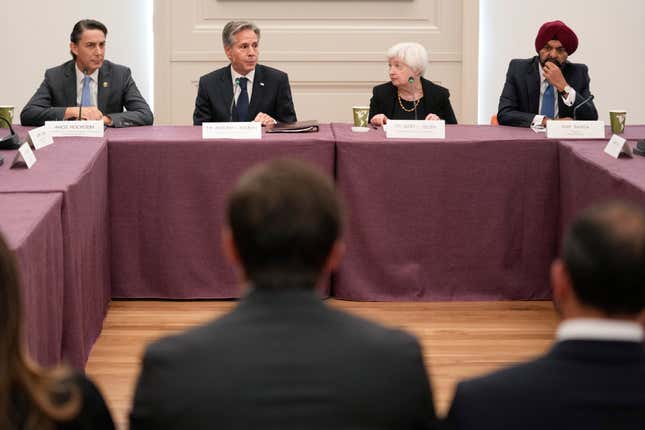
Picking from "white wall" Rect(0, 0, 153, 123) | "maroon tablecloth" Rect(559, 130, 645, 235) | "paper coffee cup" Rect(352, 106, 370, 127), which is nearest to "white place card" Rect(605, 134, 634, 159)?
"maroon tablecloth" Rect(559, 130, 645, 235)

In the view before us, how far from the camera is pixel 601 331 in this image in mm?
1300

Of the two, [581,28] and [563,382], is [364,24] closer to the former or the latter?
[581,28]

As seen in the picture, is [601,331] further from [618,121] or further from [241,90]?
[241,90]

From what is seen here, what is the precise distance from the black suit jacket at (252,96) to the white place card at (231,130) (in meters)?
0.76

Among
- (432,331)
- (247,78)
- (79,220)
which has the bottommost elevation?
(432,331)

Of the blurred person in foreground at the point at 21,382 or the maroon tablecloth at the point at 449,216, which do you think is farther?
the maroon tablecloth at the point at 449,216

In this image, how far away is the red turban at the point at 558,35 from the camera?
4824mm

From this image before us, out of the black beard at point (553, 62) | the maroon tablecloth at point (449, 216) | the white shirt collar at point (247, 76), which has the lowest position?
the maroon tablecloth at point (449, 216)

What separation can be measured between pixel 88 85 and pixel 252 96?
757 millimetres

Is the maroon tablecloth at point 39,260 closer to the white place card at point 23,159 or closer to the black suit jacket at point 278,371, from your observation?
the white place card at point 23,159

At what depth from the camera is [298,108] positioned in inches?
258

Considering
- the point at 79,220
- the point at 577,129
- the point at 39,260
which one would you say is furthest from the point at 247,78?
the point at 39,260

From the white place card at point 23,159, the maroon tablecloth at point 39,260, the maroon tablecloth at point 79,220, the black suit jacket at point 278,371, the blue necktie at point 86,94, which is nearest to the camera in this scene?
the black suit jacket at point 278,371

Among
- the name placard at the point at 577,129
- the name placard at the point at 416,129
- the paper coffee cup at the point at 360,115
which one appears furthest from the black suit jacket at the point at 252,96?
the name placard at the point at 577,129
